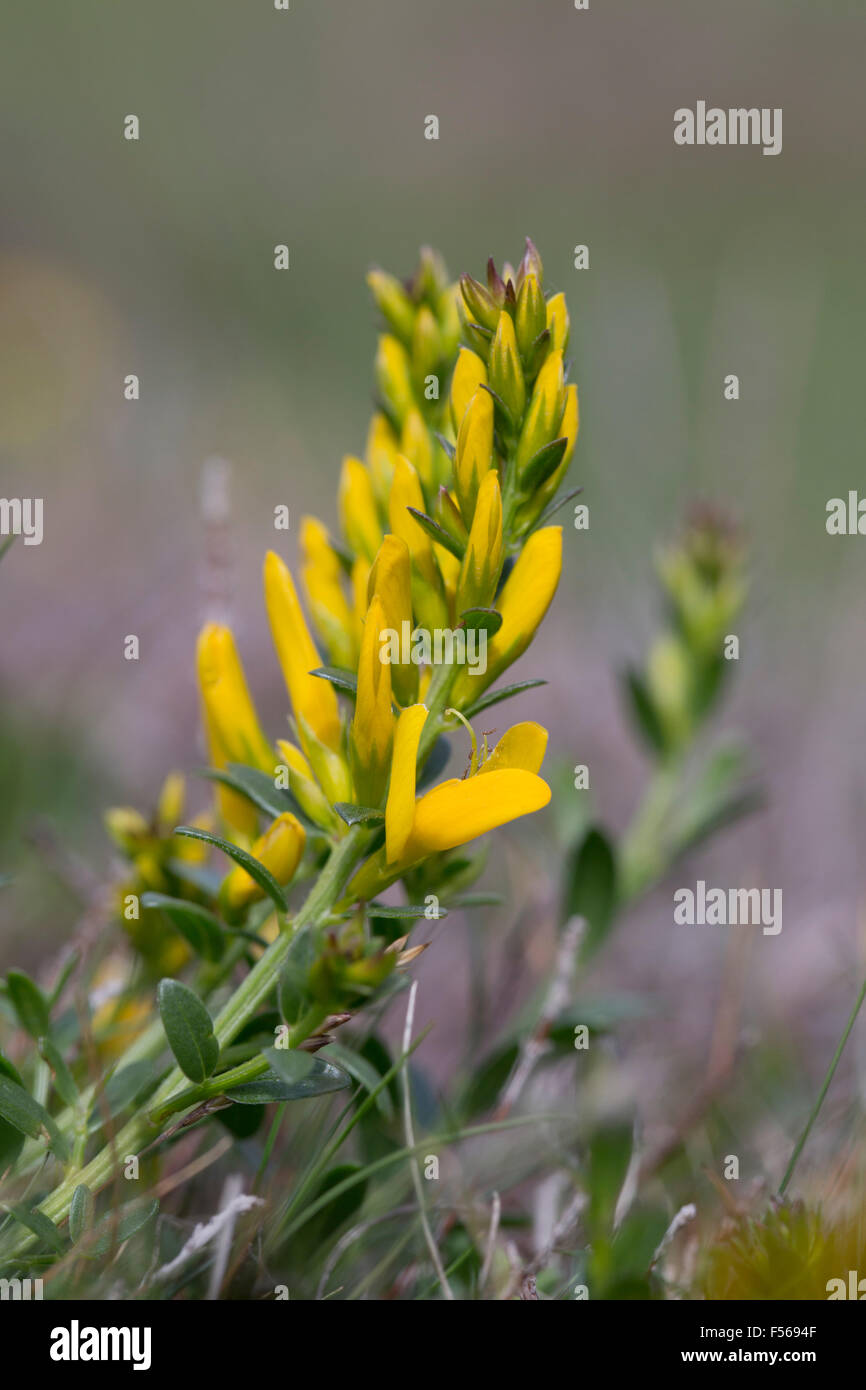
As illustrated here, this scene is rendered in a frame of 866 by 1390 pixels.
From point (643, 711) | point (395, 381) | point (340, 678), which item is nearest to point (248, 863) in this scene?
point (340, 678)

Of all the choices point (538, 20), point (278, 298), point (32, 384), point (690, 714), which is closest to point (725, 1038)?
point (690, 714)

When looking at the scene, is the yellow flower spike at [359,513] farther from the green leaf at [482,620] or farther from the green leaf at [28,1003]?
the green leaf at [28,1003]

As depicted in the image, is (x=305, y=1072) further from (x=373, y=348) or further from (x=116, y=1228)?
(x=373, y=348)

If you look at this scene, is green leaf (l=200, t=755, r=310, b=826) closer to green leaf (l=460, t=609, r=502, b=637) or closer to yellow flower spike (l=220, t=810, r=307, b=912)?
yellow flower spike (l=220, t=810, r=307, b=912)

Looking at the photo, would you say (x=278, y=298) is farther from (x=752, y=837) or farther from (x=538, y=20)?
(x=538, y=20)

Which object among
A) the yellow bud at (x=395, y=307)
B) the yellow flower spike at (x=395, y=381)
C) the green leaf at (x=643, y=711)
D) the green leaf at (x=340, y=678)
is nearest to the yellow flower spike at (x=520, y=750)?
the green leaf at (x=340, y=678)

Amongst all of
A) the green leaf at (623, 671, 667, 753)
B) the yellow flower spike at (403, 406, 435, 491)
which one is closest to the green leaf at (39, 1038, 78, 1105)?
the yellow flower spike at (403, 406, 435, 491)
